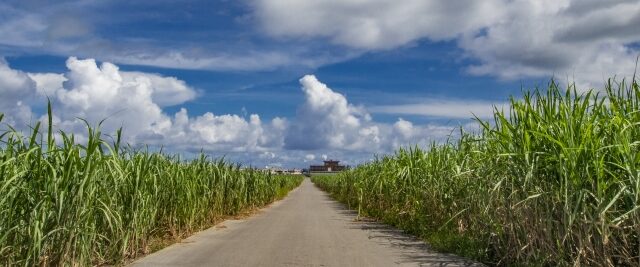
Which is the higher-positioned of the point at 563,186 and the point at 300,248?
the point at 563,186

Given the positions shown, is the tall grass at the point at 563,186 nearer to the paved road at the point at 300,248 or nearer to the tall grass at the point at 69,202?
the paved road at the point at 300,248

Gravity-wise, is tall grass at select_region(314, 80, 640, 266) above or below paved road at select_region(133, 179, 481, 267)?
above

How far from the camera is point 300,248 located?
11875 mm

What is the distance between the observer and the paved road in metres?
9.91

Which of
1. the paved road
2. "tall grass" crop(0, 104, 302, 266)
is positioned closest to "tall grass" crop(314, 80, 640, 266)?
the paved road

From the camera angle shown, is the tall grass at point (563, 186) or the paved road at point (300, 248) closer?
the tall grass at point (563, 186)

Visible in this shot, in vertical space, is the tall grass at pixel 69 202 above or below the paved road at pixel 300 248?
above

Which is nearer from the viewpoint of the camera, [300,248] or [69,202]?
[69,202]

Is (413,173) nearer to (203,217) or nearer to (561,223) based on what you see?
(203,217)

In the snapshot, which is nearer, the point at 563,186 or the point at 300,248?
the point at 563,186

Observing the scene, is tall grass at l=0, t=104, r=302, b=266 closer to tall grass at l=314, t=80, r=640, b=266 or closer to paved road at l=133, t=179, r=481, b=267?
paved road at l=133, t=179, r=481, b=267

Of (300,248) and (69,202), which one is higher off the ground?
(69,202)

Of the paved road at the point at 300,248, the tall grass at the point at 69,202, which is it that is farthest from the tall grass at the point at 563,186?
the tall grass at the point at 69,202

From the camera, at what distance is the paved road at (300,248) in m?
9.91
